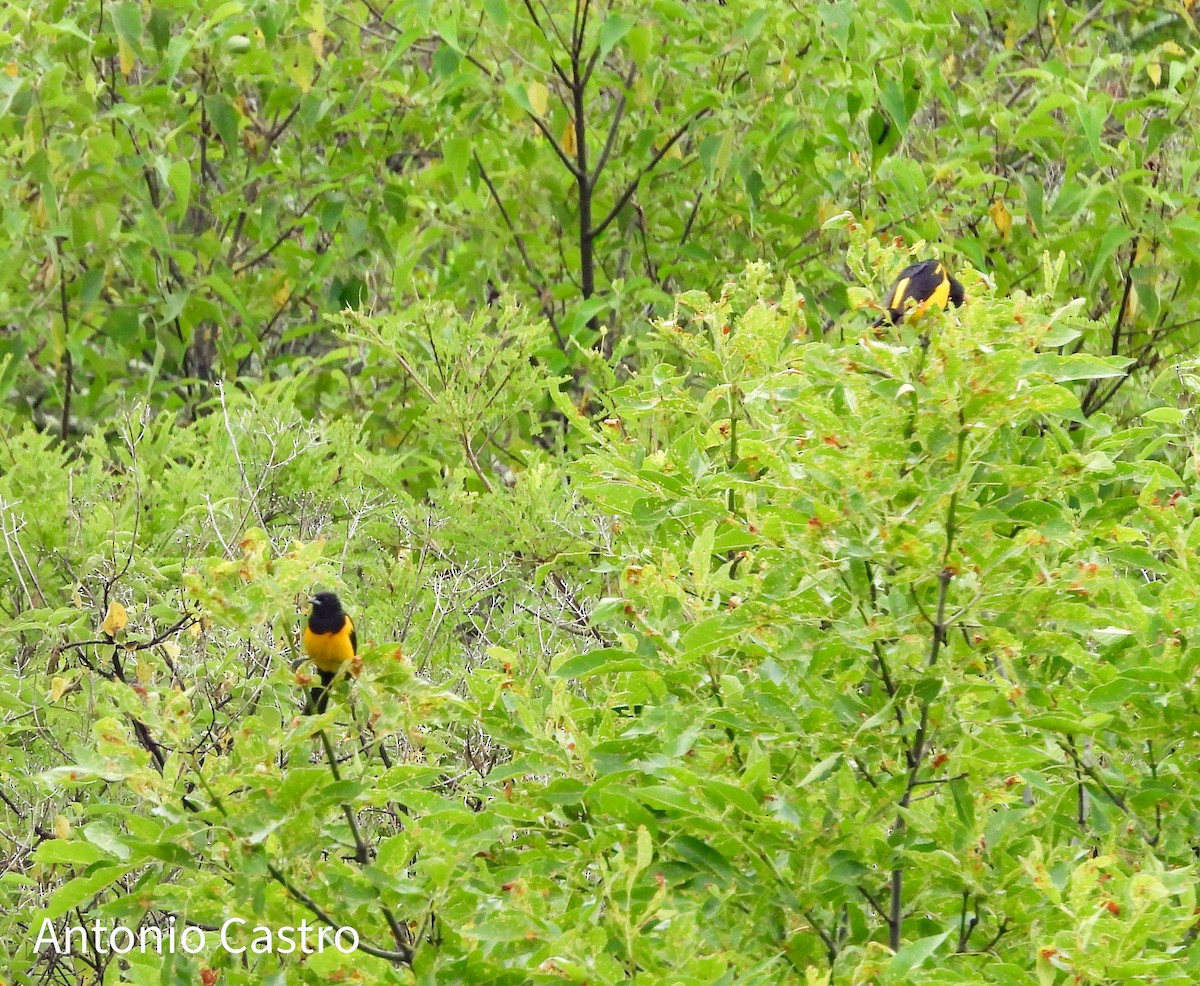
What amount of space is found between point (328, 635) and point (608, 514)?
2.26 feet

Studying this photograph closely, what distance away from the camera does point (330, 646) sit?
375 centimetres

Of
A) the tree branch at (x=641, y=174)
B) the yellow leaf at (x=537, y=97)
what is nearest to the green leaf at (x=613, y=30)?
the yellow leaf at (x=537, y=97)

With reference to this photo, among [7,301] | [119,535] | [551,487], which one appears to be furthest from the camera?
[7,301]

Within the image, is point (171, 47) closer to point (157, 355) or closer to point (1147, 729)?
point (157, 355)

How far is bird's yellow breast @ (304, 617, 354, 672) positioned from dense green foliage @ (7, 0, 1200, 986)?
96 mm

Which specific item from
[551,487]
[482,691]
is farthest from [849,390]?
[551,487]

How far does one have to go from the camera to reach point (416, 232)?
6758 mm

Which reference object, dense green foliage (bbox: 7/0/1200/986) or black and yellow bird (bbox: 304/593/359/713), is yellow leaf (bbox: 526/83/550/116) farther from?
black and yellow bird (bbox: 304/593/359/713)

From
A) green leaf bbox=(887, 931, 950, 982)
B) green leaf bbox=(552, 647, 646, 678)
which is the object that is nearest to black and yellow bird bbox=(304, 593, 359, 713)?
green leaf bbox=(552, 647, 646, 678)

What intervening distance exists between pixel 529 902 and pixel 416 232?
15.7 feet

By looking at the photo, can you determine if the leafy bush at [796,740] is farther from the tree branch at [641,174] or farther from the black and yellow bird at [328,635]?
the tree branch at [641,174]

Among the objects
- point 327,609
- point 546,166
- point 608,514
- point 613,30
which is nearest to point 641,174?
point 546,166

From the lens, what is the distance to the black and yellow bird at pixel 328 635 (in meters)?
3.66

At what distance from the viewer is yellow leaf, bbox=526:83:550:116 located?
599cm
